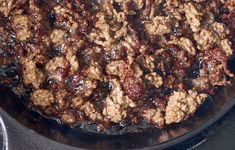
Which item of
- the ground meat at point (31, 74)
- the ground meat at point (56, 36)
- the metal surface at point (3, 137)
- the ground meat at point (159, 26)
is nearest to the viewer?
the metal surface at point (3, 137)

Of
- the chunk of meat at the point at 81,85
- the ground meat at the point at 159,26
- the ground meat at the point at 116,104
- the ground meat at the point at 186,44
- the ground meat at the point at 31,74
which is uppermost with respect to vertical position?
the ground meat at the point at 159,26

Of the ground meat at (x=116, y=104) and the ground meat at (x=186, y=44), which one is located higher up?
the ground meat at (x=186, y=44)

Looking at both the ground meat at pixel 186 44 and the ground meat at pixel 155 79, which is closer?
the ground meat at pixel 155 79

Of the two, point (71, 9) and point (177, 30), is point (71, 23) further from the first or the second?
point (177, 30)

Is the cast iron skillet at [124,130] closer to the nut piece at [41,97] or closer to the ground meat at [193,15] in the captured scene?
the nut piece at [41,97]

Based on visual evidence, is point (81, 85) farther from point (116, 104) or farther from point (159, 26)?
point (159, 26)

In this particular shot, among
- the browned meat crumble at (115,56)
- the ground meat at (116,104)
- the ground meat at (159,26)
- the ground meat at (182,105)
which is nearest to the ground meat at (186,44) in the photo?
the browned meat crumble at (115,56)

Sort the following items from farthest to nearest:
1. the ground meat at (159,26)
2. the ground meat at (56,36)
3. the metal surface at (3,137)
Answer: the ground meat at (159,26)
the ground meat at (56,36)
the metal surface at (3,137)

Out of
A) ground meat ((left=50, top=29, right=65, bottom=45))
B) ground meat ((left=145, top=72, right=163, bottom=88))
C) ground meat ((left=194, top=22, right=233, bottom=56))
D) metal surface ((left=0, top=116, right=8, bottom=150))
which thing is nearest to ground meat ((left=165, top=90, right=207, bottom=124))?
ground meat ((left=145, top=72, right=163, bottom=88))

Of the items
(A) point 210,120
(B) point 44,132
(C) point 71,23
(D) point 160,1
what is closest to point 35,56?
(C) point 71,23
